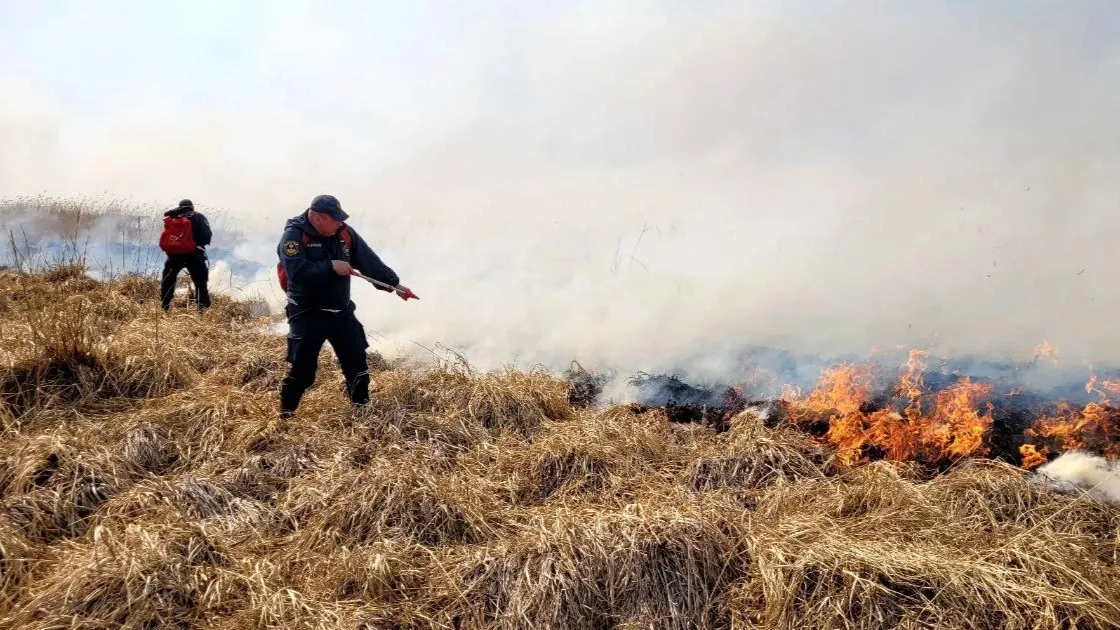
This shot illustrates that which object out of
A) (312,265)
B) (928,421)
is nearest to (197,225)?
(312,265)

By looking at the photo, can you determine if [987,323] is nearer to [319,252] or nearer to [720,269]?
[720,269]

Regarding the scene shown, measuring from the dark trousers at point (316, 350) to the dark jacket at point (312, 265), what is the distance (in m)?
0.10

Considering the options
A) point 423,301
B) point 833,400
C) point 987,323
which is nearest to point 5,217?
point 423,301

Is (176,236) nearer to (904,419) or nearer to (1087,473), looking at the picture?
(904,419)

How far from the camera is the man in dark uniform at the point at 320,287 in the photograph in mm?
4508

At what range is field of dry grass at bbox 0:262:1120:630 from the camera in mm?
2639

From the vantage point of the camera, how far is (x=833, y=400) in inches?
195

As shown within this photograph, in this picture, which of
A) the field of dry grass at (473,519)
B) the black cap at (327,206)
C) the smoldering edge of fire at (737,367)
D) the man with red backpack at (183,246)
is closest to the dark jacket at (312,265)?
the black cap at (327,206)

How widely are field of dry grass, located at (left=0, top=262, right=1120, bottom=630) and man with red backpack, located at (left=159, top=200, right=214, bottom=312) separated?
2.45 meters

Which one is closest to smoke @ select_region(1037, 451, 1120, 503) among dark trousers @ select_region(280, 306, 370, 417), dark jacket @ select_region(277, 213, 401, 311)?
dark trousers @ select_region(280, 306, 370, 417)

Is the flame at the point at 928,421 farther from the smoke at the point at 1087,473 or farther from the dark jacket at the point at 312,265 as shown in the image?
the dark jacket at the point at 312,265

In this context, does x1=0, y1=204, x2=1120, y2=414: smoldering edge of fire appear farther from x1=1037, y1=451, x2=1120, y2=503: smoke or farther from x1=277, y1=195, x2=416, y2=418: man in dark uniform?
x1=277, y1=195, x2=416, y2=418: man in dark uniform

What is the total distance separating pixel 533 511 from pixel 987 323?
5.14 meters

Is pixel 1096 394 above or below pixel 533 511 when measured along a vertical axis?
above
